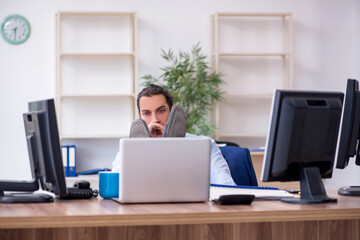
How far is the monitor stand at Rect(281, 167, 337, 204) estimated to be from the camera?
2.24 meters

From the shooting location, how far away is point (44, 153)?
220 centimetres

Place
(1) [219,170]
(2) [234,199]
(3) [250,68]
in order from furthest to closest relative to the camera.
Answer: (3) [250,68]
(1) [219,170]
(2) [234,199]

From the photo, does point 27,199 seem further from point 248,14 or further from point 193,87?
point 248,14

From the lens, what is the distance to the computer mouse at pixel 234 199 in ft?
6.90

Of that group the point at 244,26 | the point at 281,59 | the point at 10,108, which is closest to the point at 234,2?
the point at 244,26

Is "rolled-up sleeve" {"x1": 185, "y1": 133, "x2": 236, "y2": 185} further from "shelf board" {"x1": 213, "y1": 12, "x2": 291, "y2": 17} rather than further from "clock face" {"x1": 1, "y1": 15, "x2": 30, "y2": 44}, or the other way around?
"clock face" {"x1": 1, "y1": 15, "x2": 30, "y2": 44}

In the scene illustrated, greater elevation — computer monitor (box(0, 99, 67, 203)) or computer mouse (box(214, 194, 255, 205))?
computer monitor (box(0, 99, 67, 203))

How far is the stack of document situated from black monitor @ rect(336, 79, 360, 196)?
360 millimetres

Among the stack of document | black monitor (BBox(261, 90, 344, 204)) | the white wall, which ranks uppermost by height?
the white wall

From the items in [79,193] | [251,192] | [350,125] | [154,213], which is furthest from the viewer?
[350,125]

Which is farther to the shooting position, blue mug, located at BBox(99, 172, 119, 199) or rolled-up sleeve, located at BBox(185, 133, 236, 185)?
rolled-up sleeve, located at BBox(185, 133, 236, 185)

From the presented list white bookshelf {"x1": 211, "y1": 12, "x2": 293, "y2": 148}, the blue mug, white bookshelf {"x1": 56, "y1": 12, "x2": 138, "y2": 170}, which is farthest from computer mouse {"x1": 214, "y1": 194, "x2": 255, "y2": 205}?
white bookshelf {"x1": 211, "y1": 12, "x2": 293, "y2": 148}

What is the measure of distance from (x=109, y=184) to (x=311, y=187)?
30.8 inches

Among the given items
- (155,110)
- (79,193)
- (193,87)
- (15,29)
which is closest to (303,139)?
(79,193)
